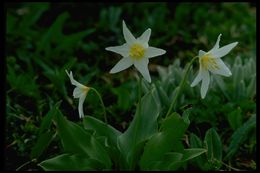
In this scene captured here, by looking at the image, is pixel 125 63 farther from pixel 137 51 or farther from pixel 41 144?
pixel 41 144

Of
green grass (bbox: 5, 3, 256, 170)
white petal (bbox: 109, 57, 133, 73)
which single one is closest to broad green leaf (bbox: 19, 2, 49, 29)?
green grass (bbox: 5, 3, 256, 170)

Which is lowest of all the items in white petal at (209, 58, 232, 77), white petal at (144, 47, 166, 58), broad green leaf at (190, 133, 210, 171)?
broad green leaf at (190, 133, 210, 171)

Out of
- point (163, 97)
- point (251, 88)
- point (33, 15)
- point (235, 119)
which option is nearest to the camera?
point (235, 119)

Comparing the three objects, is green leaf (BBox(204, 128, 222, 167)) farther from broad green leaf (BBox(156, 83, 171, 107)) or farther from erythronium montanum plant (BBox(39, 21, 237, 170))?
broad green leaf (BBox(156, 83, 171, 107))

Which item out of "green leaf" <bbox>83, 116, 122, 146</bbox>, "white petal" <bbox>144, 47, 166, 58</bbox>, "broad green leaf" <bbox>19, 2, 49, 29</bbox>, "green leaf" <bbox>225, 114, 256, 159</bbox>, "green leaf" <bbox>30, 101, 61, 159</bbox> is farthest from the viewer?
"broad green leaf" <bbox>19, 2, 49, 29</bbox>

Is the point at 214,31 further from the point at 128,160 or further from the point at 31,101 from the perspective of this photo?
the point at 128,160

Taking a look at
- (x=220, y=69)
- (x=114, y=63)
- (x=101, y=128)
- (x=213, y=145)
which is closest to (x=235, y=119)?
(x=213, y=145)
